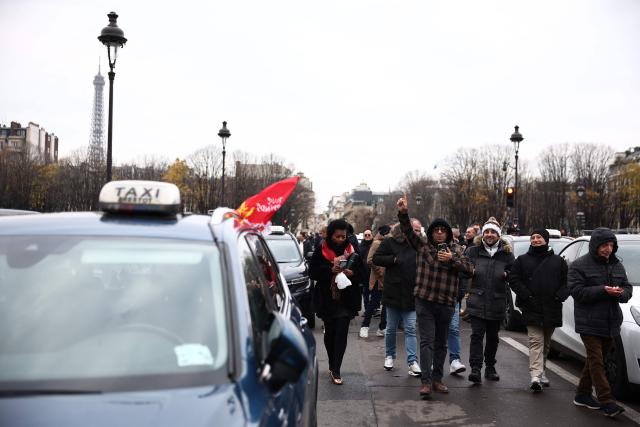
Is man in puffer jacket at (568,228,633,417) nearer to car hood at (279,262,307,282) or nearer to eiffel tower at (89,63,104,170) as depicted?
car hood at (279,262,307,282)

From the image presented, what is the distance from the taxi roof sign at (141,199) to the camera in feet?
10.0

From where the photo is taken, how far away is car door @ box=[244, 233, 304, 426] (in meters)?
2.46

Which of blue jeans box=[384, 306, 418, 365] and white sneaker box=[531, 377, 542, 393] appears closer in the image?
white sneaker box=[531, 377, 542, 393]

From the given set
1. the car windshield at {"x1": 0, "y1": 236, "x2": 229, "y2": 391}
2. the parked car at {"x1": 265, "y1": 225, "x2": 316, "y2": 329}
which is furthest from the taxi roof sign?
the parked car at {"x1": 265, "y1": 225, "x2": 316, "y2": 329}

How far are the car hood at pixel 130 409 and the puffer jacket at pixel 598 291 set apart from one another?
5.01 meters

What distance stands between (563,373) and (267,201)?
275 inches

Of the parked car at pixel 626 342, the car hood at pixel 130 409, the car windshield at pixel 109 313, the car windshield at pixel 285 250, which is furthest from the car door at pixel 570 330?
the car hood at pixel 130 409

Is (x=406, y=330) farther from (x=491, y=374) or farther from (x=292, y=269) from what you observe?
(x=292, y=269)

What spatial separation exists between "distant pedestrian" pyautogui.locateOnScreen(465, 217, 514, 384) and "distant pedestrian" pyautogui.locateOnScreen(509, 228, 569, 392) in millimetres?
256

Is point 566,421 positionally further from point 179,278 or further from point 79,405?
point 79,405

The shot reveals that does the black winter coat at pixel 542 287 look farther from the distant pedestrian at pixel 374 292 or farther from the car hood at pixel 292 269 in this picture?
the car hood at pixel 292 269

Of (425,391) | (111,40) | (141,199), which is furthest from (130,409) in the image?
(111,40)

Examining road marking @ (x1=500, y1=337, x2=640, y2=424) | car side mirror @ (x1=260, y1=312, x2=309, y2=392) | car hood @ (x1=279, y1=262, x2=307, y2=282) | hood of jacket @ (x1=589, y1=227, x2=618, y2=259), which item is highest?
hood of jacket @ (x1=589, y1=227, x2=618, y2=259)

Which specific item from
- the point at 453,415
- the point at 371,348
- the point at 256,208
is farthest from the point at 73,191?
the point at 453,415
